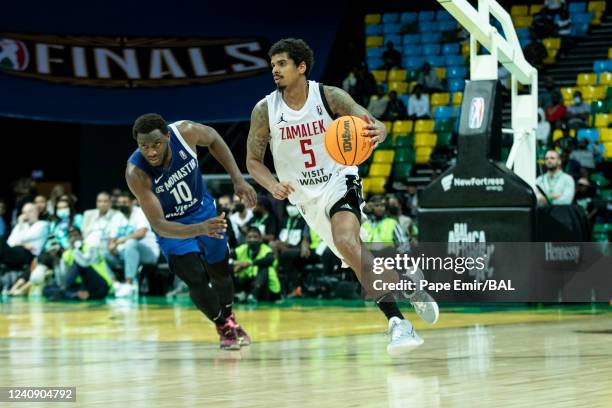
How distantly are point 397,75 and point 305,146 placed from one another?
15.8 metres

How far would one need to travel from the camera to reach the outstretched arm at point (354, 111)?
732 cm

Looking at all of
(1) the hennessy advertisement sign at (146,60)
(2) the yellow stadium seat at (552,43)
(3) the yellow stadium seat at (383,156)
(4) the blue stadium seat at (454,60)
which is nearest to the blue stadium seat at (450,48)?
(4) the blue stadium seat at (454,60)

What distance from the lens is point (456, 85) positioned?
22.4 m

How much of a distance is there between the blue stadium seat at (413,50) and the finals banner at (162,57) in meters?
2.18

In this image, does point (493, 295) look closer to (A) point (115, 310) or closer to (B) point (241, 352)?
(A) point (115, 310)

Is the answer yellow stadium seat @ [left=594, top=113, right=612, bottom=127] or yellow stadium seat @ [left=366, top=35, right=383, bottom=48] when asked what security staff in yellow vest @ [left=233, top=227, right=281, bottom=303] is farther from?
yellow stadium seat @ [left=366, top=35, right=383, bottom=48]

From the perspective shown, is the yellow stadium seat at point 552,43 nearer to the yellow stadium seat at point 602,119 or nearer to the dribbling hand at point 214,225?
the yellow stadium seat at point 602,119

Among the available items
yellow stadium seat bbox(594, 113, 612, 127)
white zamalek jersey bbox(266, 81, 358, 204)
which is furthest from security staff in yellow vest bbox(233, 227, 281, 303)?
white zamalek jersey bbox(266, 81, 358, 204)

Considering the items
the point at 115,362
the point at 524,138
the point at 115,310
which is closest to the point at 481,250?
the point at 524,138

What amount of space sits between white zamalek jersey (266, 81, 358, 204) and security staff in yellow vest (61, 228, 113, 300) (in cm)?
962

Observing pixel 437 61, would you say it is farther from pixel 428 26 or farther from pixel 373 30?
pixel 373 30

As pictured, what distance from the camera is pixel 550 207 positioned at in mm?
13797

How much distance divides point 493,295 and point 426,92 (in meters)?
9.20

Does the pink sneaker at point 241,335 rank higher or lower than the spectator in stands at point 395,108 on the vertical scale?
lower
